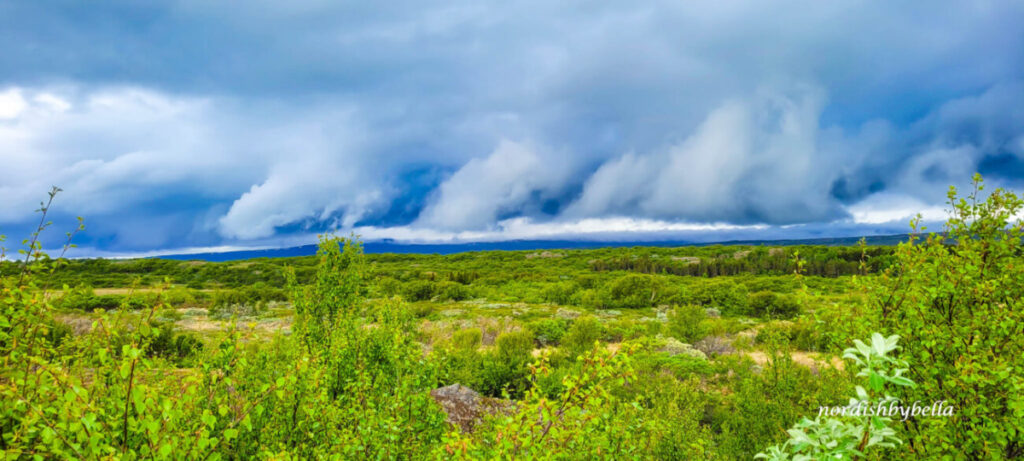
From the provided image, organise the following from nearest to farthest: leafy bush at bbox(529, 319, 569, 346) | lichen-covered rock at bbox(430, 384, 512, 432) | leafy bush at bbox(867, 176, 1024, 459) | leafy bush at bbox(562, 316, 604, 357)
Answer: leafy bush at bbox(867, 176, 1024, 459) → lichen-covered rock at bbox(430, 384, 512, 432) → leafy bush at bbox(562, 316, 604, 357) → leafy bush at bbox(529, 319, 569, 346)

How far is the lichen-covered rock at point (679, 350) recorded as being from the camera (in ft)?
67.8

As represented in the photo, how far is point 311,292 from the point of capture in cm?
1072

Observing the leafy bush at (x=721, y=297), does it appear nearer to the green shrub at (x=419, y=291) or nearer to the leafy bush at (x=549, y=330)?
the leafy bush at (x=549, y=330)

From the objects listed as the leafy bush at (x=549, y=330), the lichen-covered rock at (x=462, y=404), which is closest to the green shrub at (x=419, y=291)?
the leafy bush at (x=549, y=330)

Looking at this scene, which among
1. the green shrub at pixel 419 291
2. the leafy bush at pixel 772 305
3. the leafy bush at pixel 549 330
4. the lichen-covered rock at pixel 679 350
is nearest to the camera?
the lichen-covered rock at pixel 679 350

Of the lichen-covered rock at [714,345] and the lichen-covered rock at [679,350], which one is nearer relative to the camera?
the lichen-covered rock at [679,350]

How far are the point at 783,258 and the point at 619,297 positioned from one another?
148ft

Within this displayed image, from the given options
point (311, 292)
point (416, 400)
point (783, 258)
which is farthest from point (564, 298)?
point (783, 258)

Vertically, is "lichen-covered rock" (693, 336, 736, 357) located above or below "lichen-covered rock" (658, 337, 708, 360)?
below

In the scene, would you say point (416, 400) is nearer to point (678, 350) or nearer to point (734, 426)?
point (734, 426)

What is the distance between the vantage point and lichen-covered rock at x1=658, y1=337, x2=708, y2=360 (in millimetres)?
20675

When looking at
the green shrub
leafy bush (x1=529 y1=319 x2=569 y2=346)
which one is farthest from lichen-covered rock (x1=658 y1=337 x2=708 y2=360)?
the green shrub

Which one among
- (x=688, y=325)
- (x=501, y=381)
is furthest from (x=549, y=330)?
(x=501, y=381)

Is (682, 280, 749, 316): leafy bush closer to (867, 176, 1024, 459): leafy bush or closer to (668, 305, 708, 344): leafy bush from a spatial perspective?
(668, 305, 708, 344): leafy bush
